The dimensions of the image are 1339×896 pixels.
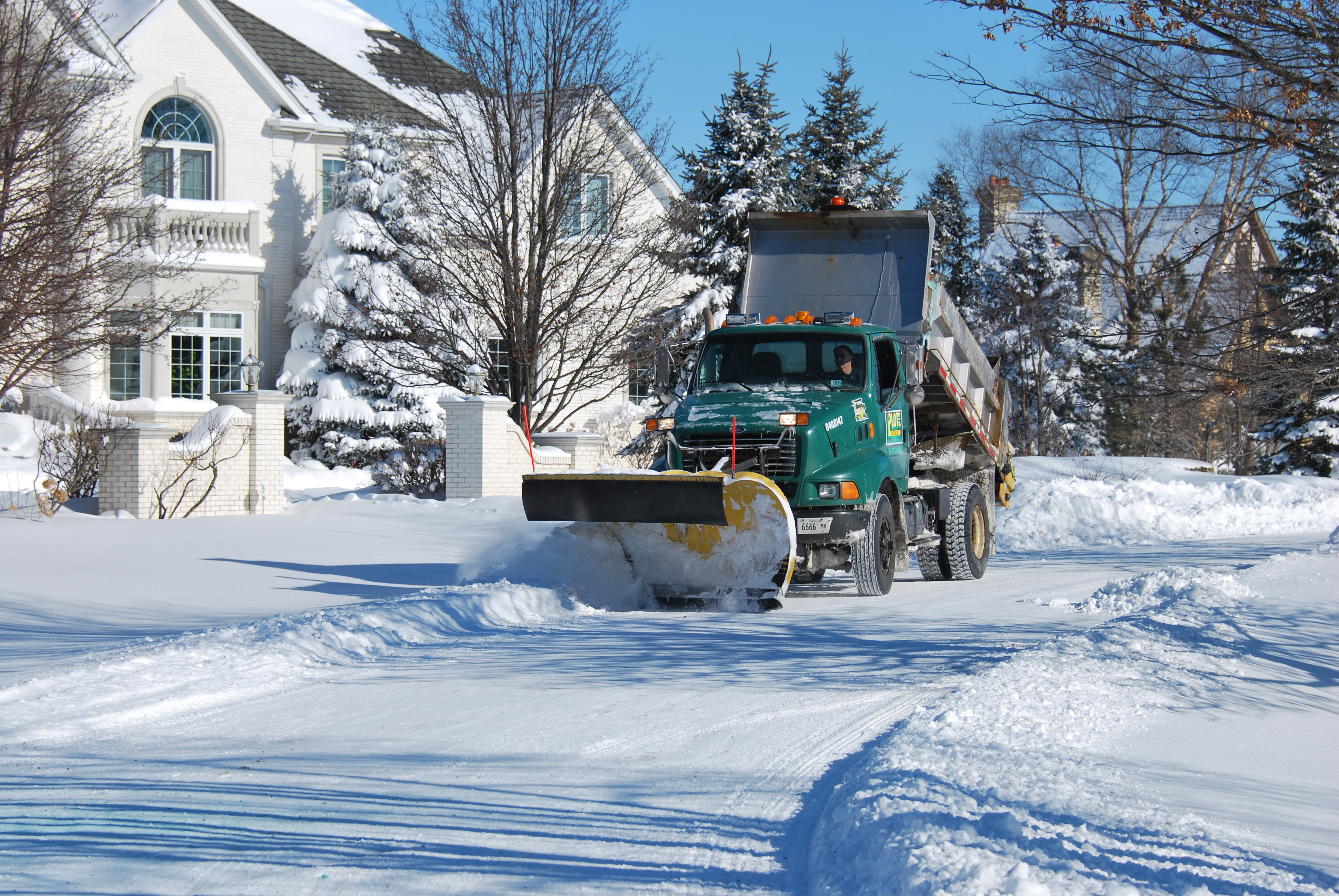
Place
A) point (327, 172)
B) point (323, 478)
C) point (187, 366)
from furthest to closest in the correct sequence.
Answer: point (327, 172) → point (187, 366) → point (323, 478)

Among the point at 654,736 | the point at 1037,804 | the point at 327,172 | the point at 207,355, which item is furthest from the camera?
the point at 327,172

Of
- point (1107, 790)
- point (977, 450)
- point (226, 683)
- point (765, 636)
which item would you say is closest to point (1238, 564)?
point (977, 450)

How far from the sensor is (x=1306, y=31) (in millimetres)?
7383

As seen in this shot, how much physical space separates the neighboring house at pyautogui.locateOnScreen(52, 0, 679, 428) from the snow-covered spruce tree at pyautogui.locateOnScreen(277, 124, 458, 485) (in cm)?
153

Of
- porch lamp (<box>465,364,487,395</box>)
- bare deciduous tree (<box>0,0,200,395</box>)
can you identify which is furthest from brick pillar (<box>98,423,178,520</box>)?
porch lamp (<box>465,364,487,395</box>)

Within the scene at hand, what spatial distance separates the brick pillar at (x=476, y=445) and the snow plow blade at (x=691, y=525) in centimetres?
1060

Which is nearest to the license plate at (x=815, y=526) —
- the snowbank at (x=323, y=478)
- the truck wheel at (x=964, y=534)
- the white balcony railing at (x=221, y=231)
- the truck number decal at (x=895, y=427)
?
the truck number decal at (x=895, y=427)

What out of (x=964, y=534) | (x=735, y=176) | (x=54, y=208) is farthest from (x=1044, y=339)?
(x=54, y=208)

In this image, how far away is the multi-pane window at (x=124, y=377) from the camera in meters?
26.5

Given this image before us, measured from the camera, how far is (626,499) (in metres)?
9.41

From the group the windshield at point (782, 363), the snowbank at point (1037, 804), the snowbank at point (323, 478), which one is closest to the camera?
the snowbank at point (1037, 804)

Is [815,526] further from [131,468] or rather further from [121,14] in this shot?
[121,14]

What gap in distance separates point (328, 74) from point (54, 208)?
19.5 metres

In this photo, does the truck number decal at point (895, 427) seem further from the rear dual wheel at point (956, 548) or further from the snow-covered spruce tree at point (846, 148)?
the snow-covered spruce tree at point (846, 148)
